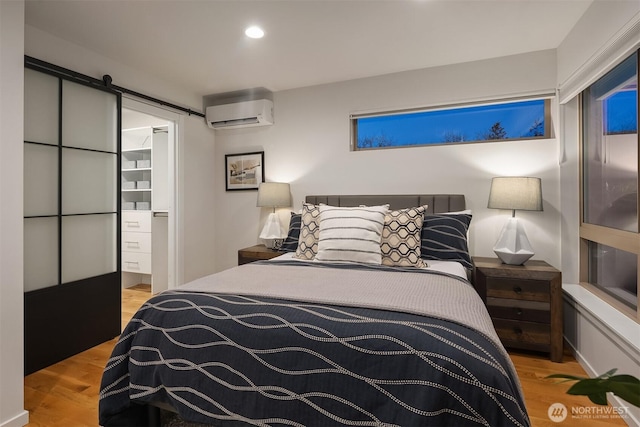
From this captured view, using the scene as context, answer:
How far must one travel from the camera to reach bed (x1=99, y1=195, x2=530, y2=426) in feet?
3.64

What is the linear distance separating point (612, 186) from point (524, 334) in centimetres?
118

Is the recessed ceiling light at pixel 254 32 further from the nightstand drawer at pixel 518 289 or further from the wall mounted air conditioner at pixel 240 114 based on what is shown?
the nightstand drawer at pixel 518 289

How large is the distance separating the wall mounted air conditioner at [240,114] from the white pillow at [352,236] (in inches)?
69.2

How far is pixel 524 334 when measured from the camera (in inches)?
100

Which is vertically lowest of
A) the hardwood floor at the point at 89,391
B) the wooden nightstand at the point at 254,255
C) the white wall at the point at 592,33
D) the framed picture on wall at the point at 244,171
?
the hardwood floor at the point at 89,391

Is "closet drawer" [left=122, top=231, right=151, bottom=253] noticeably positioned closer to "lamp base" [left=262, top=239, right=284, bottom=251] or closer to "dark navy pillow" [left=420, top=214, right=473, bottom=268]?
"lamp base" [left=262, top=239, right=284, bottom=251]

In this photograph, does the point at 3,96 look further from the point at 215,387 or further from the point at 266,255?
the point at 266,255

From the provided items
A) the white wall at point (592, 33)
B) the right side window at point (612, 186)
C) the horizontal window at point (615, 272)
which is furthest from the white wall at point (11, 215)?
the horizontal window at point (615, 272)

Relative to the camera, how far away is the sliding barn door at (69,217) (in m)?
2.40

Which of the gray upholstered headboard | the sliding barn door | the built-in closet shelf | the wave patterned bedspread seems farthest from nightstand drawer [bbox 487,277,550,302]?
the built-in closet shelf

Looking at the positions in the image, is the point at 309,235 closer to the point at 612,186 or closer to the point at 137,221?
the point at 612,186

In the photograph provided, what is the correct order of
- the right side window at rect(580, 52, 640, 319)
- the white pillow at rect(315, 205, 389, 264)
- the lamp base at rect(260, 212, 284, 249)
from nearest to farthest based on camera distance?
the right side window at rect(580, 52, 640, 319)
the white pillow at rect(315, 205, 389, 264)
the lamp base at rect(260, 212, 284, 249)

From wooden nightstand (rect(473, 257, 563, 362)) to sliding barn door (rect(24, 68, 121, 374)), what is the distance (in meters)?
3.06

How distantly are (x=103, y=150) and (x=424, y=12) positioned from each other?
8.90ft
